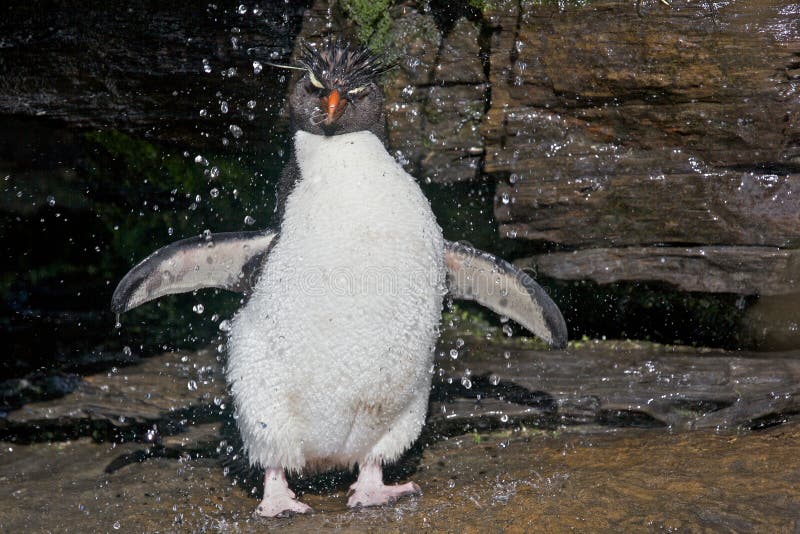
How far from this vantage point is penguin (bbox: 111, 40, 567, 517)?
2.65 m

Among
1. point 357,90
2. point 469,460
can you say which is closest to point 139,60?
point 357,90

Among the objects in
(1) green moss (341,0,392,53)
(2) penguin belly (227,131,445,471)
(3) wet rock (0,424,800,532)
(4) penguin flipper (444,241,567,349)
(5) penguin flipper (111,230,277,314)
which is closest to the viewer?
(3) wet rock (0,424,800,532)

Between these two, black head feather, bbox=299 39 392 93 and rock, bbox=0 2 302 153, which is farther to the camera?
rock, bbox=0 2 302 153

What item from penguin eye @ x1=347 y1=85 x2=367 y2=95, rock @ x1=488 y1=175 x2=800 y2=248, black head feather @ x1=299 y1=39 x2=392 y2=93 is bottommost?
rock @ x1=488 y1=175 x2=800 y2=248

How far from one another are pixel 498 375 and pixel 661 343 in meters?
0.88

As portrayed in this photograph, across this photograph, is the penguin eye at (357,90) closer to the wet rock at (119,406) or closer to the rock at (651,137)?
the rock at (651,137)

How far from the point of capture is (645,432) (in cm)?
317

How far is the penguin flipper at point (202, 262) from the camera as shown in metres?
2.93

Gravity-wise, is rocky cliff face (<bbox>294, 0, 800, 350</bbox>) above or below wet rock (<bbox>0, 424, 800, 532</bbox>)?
above

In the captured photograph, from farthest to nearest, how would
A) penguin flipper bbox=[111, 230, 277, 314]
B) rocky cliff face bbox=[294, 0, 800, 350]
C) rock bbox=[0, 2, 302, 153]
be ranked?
rock bbox=[0, 2, 302, 153] < rocky cliff face bbox=[294, 0, 800, 350] < penguin flipper bbox=[111, 230, 277, 314]

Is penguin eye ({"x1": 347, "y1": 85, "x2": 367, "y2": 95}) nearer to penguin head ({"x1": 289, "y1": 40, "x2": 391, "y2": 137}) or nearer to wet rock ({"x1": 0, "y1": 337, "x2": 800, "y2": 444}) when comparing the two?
penguin head ({"x1": 289, "y1": 40, "x2": 391, "y2": 137})

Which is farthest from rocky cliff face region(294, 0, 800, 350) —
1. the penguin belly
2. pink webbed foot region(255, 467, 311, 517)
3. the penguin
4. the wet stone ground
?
pink webbed foot region(255, 467, 311, 517)

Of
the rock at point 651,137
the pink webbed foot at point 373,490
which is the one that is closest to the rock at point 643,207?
the rock at point 651,137

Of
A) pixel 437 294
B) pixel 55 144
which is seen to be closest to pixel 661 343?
pixel 437 294
